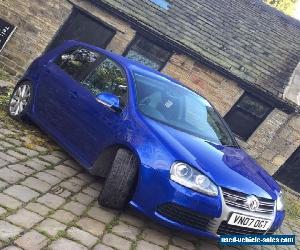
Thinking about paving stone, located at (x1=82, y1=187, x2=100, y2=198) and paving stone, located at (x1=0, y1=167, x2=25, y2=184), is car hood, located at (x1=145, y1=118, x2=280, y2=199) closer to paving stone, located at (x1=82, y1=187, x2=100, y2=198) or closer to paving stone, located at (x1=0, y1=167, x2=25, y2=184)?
paving stone, located at (x1=82, y1=187, x2=100, y2=198)

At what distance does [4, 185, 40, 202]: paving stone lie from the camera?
402cm

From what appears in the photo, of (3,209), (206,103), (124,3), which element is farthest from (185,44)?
(3,209)

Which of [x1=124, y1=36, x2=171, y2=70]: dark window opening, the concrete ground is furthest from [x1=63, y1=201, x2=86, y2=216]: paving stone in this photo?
[x1=124, y1=36, x2=171, y2=70]: dark window opening

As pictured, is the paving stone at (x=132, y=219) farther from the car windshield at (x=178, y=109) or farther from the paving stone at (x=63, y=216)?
the car windshield at (x=178, y=109)

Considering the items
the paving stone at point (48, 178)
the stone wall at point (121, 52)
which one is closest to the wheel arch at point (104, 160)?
the paving stone at point (48, 178)

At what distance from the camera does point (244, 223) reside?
4039 mm

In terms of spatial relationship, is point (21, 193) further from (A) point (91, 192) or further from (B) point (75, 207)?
(A) point (91, 192)

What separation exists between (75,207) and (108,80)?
71.8 inches

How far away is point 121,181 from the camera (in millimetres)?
4156

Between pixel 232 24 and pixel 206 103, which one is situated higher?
pixel 232 24

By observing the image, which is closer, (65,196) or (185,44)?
(65,196)

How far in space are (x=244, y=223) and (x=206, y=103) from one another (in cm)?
229

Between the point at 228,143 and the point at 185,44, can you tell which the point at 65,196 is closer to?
the point at 228,143

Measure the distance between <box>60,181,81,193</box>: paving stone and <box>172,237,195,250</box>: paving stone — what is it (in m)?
1.30
